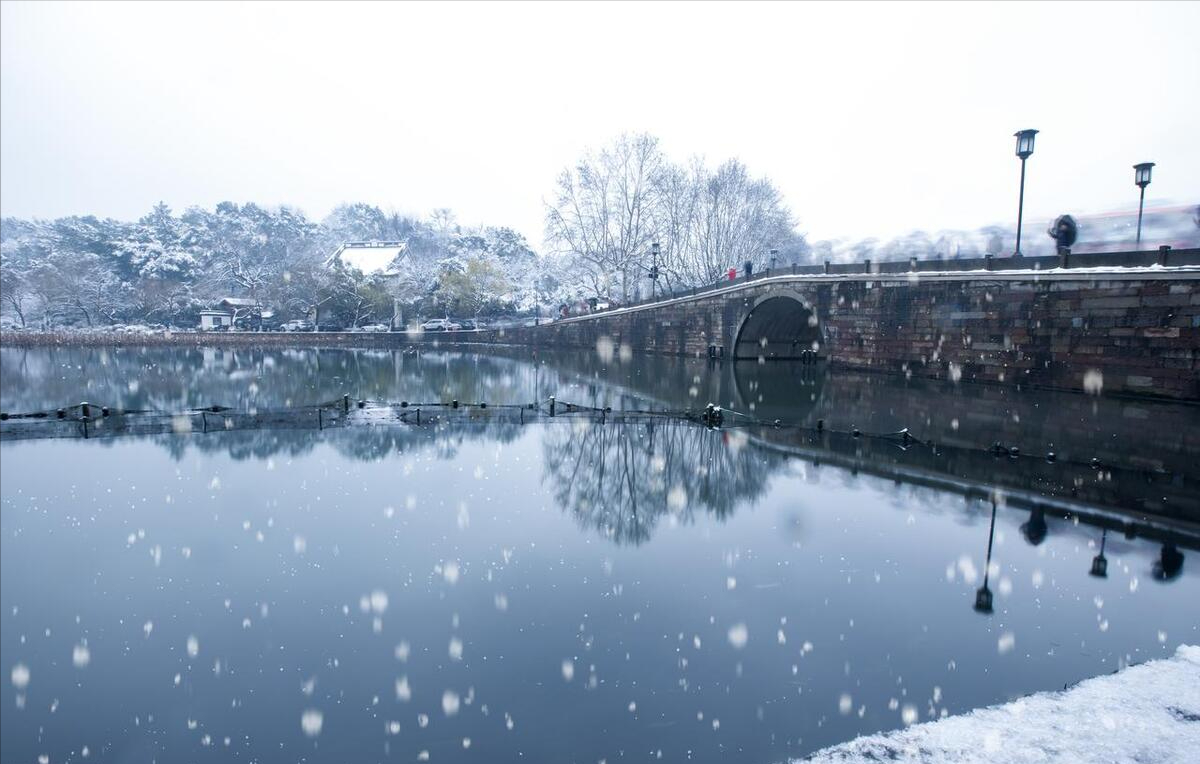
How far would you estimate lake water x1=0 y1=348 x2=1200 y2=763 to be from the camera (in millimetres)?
4000

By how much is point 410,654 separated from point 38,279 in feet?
203

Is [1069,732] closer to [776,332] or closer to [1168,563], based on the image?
[1168,563]

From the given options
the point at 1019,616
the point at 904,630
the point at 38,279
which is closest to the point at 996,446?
the point at 1019,616

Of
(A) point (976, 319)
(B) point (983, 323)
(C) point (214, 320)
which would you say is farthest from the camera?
(C) point (214, 320)

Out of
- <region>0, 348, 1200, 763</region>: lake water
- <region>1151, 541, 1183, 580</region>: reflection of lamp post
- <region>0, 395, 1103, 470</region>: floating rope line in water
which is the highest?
<region>0, 395, 1103, 470</region>: floating rope line in water

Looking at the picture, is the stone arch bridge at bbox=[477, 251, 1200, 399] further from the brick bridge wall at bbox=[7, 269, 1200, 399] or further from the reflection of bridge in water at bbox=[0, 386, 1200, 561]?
the reflection of bridge in water at bbox=[0, 386, 1200, 561]

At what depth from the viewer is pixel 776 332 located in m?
34.0

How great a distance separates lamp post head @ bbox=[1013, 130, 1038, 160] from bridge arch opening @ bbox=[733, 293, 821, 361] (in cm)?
1152

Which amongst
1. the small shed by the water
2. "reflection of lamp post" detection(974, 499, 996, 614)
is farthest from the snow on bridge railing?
the small shed by the water

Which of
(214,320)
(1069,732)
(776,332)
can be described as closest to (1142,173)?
(776,332)

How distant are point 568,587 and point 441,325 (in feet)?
150

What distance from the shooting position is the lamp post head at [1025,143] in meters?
17.6

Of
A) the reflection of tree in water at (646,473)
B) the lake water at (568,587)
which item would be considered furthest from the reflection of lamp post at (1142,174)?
the reflection of tree in water at (646,473)

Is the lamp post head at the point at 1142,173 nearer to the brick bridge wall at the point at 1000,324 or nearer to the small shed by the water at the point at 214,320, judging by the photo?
the brick bridge wall at the point at 1000,324
